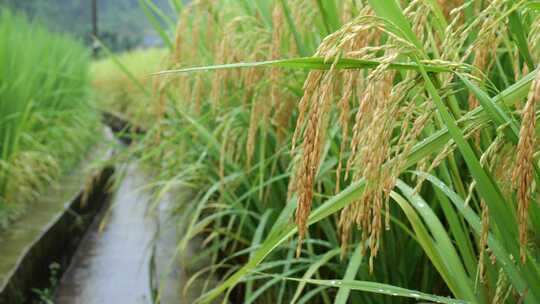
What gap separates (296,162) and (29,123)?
10.8 ft

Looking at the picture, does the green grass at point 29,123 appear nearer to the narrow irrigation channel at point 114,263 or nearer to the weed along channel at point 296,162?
the weed along channel at point 296,162

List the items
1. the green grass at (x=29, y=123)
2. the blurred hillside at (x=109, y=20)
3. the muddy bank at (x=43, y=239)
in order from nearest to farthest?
the muddy bank at (x=43, y=239) → the green grass at (x=29, y=123) → the blurred hillside at (x=109, y=20)

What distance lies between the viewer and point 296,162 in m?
1.86

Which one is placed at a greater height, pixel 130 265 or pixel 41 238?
pixel 41 238

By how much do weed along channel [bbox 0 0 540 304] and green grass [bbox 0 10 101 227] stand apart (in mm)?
19

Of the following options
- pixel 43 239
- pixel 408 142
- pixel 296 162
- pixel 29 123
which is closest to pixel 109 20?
pixel 29 123

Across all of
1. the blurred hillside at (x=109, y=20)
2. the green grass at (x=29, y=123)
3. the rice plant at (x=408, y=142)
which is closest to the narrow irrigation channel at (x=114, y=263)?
the green grass at (x=29, y=123)

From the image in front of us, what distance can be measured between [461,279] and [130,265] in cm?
256

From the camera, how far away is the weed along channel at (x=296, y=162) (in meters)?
0.98

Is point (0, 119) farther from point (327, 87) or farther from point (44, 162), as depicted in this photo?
point (327, 87)

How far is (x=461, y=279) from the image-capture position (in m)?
1.37

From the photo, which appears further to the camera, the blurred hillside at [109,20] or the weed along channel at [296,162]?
the blurred hillside at [109,20]

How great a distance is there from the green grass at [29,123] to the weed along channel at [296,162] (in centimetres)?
2

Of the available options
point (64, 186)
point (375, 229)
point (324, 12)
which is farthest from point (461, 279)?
point (64, 186)
